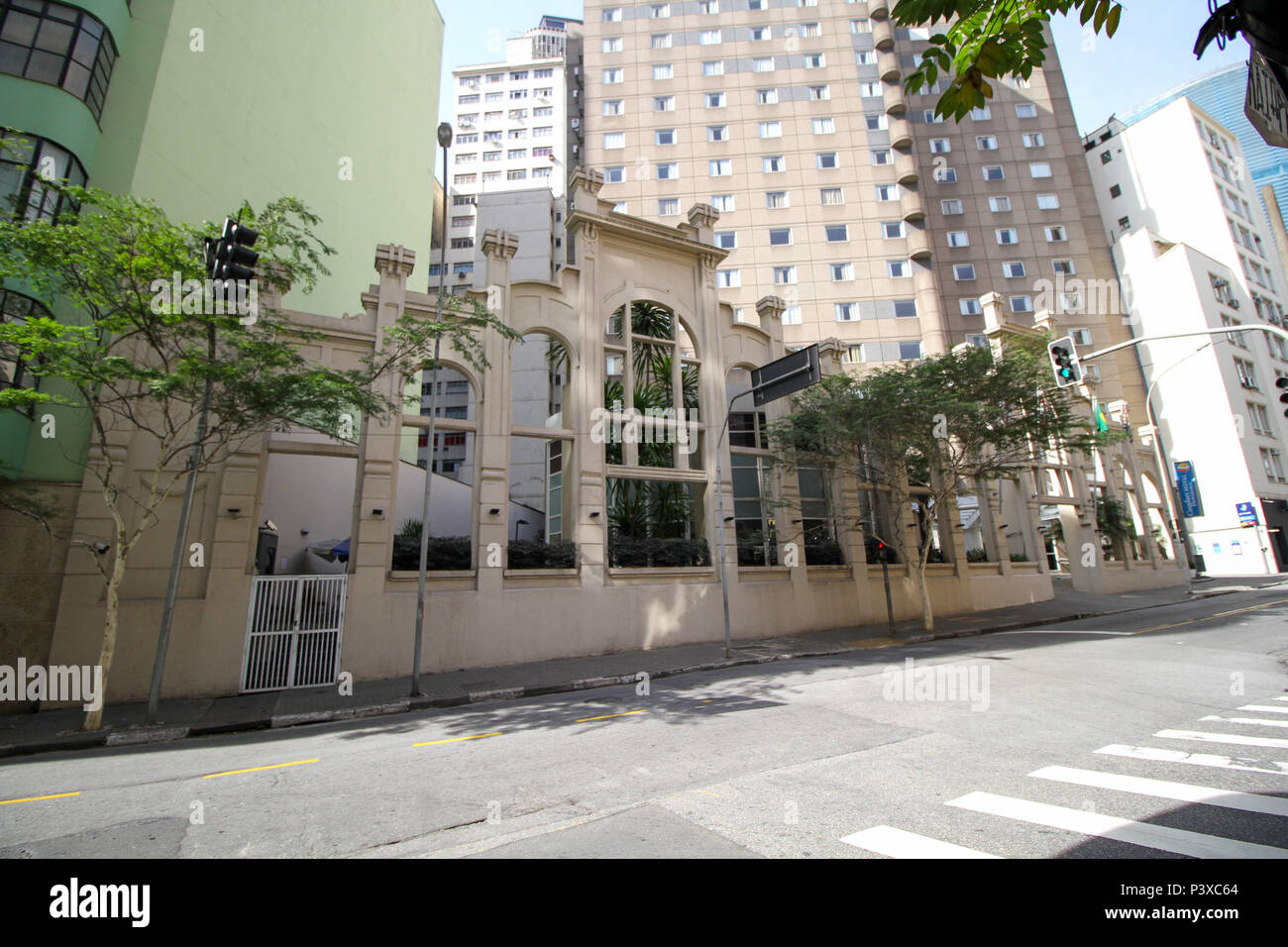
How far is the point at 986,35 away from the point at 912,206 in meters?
44.4

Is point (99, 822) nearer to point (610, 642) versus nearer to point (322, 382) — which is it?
point (322, 382)

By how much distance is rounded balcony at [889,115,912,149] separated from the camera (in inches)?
1682

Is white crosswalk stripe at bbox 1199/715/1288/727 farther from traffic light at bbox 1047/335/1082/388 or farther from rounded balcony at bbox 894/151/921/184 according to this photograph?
rounded balcony at bbox 894/151/921/184

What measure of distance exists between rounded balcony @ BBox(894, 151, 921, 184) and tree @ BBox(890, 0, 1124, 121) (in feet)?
148

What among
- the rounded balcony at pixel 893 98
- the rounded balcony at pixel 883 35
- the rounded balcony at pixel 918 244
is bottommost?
the rounded balcony at pixel 918 244

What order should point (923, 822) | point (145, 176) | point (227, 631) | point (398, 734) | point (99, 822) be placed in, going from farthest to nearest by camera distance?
point (145, 176) → point (227, 631) → point (398, 734) → point (99, 822) → point (923, 822)

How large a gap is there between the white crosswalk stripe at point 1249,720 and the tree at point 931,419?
1227cm

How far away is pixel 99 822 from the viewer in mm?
5602

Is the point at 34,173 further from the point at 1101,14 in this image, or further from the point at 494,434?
the point at 1101,14

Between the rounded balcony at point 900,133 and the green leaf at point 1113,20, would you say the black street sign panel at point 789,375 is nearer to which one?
the green leaf at point 1113,20

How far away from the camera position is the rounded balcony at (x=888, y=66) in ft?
145

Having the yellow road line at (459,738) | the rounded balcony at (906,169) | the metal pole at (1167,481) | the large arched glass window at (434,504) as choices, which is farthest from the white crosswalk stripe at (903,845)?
the rounded balcony at (906,169)

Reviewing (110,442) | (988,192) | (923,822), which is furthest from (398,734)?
(988,192)
